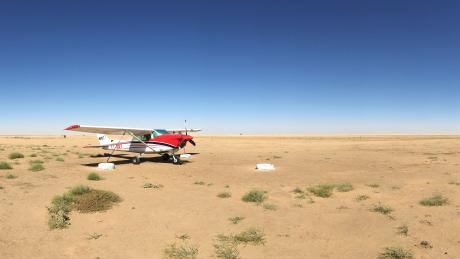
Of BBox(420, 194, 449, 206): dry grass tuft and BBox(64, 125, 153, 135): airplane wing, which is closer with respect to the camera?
BBox(420, 194, 449, 206): dry grass tuft

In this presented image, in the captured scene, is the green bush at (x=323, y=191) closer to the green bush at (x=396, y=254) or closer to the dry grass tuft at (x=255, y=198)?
the dry grass tuft at (x=255, y=198)

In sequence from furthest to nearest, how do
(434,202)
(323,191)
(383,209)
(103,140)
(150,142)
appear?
(103,140)
(150,142)
(323,191)
(434,202)
(383,209)

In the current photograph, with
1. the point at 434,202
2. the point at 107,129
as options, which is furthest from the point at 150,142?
the point at 434,202

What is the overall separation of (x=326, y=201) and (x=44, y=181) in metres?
13.4

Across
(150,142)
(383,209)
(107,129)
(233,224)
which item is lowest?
(233,224)

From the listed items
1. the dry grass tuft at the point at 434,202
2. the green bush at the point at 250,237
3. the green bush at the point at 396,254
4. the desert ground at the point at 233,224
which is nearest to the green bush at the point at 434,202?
the dry grass tuft at the point at 434,202

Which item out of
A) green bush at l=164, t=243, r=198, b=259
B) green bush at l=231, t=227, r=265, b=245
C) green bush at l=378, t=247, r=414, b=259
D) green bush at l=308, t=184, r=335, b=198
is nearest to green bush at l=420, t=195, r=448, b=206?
green bush at l=308, t=184, r=335, b=198

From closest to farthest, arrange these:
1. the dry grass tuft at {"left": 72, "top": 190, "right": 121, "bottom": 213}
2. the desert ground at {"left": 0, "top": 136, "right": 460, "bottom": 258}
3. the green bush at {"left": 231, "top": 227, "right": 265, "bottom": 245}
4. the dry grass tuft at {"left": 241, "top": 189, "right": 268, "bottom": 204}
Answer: the desert ground at {"left": 0, "top": 136, "right": 460, "bottom": 258} → the green bush at {"left": 231, "top": 227, "right": 265, "bottom": 245} → the dry grass tuft at {"left": 72, "top": 190, "right": 121, "bottom": 213} → the dry grass tuft at {"left": 241, "top": 189, "right": 268, "bottom": 204}

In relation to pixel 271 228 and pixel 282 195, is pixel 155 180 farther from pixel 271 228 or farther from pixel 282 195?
pixel 271 228

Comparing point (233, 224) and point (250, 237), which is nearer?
point (250, 237)

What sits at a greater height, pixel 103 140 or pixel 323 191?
pixel 103 140

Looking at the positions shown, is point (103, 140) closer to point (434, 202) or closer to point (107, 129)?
point (107, 129)

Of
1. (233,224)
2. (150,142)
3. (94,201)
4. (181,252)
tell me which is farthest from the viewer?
(150,142)

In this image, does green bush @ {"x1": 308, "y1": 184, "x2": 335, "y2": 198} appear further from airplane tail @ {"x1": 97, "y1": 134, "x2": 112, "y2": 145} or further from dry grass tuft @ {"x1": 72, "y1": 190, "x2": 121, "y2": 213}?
airplane tail @ {"x1": 97, "y1": 134, "x2": 112, "y2": 145}
